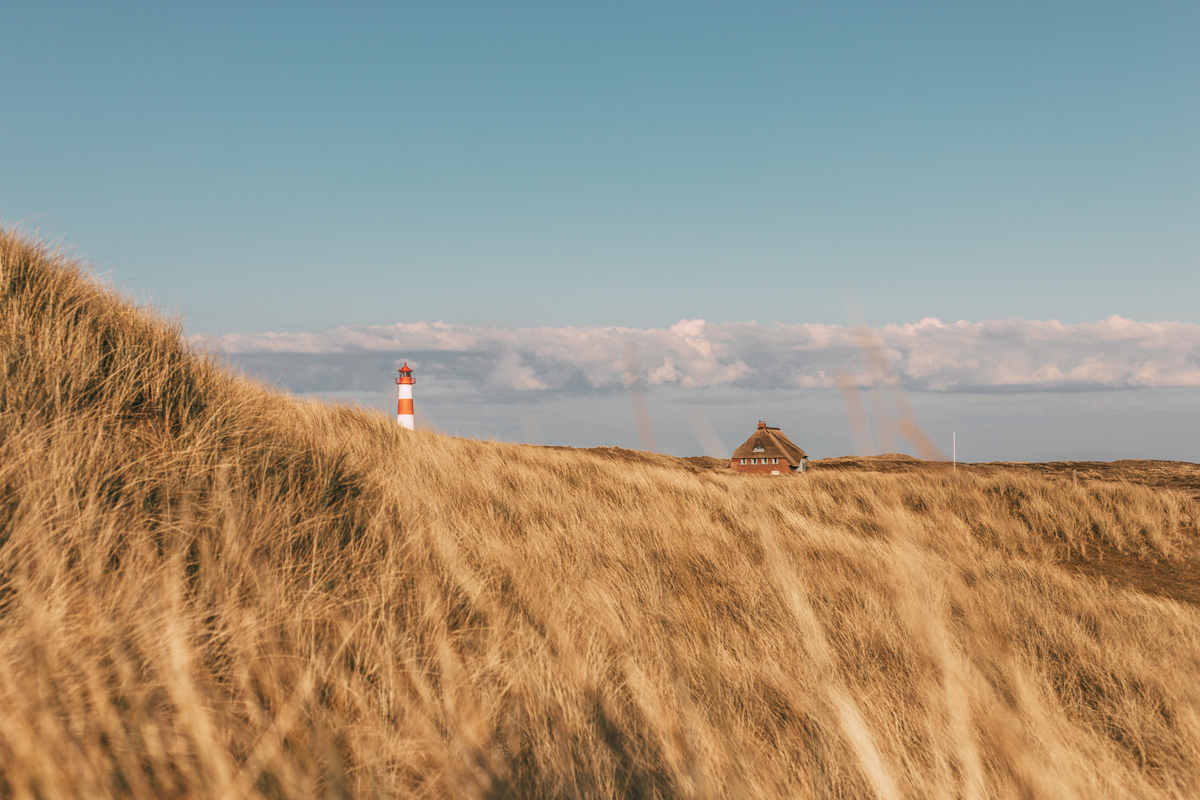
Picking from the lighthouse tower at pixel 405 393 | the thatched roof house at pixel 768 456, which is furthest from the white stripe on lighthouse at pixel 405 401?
the thatched roof house at pixel 768 456

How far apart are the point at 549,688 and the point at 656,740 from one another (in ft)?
1.43

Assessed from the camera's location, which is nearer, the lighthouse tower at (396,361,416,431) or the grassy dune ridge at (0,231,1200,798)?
the grassy dune ridge at (0,231,1200,798)

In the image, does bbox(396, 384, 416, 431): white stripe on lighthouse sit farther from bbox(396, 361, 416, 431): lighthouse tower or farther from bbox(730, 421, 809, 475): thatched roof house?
bbox(730, 421, 809, 475): thatched roof house

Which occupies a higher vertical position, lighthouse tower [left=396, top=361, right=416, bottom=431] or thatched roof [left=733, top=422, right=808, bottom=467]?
lighthouse tower [left=396, top=361, right=416, bottom=431]

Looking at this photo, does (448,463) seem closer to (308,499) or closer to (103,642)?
(308,499)

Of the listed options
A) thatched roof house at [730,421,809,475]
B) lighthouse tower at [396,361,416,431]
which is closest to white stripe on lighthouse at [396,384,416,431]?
lighthouse tower at [396,361,416,431]

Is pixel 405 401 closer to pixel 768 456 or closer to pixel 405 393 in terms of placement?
pixel 405 393

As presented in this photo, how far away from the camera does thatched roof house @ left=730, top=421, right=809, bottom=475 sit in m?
17.5

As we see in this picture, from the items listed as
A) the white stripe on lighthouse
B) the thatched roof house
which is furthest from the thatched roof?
the white stripe on lighthouse

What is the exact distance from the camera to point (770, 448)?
17.7 metres

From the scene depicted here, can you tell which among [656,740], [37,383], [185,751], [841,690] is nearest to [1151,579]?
[841,690]

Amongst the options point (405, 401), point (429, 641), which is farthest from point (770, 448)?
point (429, 641)

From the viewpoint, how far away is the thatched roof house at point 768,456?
57.3ft

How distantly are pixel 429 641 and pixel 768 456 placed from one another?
52.7ft
